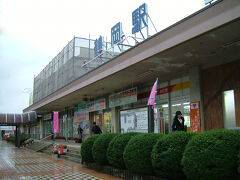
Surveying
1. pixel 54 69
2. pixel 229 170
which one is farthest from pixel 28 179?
pixel 54 69

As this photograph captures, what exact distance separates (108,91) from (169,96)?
18.3ft

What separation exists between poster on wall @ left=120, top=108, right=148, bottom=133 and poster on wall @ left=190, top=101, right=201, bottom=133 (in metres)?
2.27

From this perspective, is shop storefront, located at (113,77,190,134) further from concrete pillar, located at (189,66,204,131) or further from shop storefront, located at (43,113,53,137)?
shop storefront, located at (43,113,53,137)

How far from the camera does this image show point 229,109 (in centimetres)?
983

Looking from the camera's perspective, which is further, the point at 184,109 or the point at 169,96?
the point at 169,96

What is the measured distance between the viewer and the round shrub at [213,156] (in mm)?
4758

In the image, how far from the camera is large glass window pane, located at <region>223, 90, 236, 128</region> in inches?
382

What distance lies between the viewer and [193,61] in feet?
34.6

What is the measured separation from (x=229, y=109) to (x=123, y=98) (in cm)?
729

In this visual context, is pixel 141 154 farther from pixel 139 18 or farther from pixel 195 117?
pixel 139 18

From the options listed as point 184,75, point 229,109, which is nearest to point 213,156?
point 229,109

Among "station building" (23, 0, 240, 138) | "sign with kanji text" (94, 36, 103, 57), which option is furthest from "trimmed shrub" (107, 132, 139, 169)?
"sign with kanji text" (94, 36, 103, 57)

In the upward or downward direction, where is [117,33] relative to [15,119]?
upward

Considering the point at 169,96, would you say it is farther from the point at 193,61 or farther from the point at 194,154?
the point at 194,154
